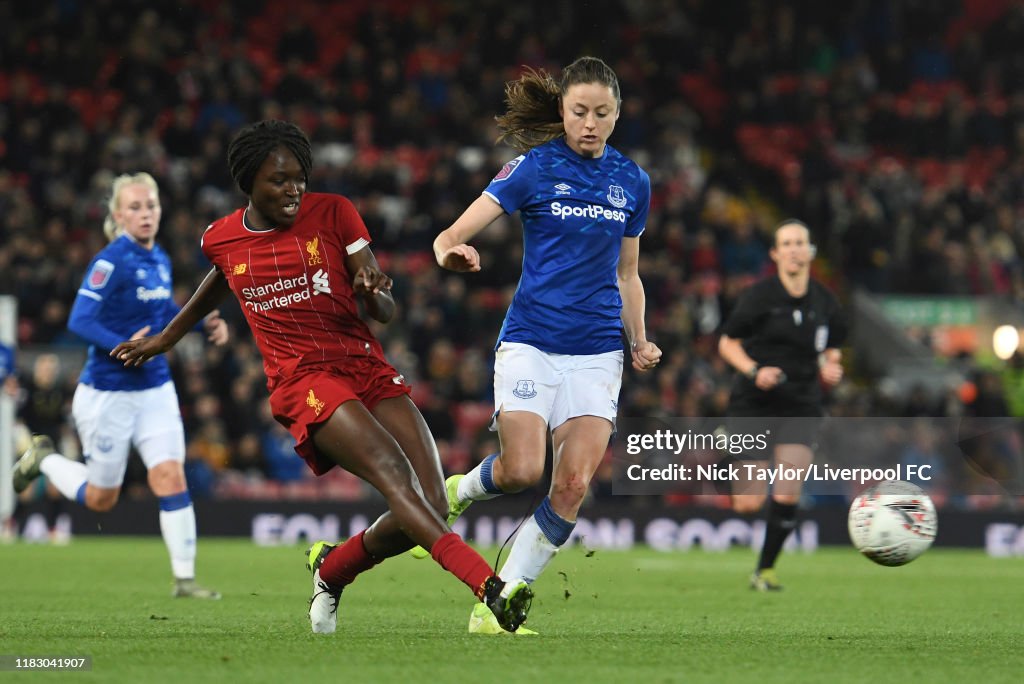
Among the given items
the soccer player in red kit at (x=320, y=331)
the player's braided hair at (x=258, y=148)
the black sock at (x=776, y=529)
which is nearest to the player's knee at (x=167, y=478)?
the soccer player in red kit at (x=320, y=331)

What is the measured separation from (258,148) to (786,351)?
5.67 meters

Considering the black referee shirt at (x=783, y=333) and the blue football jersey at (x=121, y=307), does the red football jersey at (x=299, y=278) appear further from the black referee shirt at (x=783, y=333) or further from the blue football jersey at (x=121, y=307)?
the black referee shirt at (x=783, y=333)

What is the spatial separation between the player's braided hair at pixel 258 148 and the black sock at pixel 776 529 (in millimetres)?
5302

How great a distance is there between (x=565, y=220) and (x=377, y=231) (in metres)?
12.3

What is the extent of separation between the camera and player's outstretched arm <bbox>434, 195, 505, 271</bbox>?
5898mm

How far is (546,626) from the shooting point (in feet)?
23.0

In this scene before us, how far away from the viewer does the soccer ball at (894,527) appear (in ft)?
25.8

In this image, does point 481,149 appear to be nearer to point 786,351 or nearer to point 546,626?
point 786,351

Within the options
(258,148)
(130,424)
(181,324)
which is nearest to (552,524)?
(181,324)

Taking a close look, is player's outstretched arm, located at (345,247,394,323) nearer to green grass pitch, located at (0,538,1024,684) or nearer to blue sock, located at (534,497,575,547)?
blue sock, located at (534,497,575,547)

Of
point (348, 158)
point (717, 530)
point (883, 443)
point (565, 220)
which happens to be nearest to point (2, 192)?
point (348, 158)

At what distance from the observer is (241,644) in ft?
19.3

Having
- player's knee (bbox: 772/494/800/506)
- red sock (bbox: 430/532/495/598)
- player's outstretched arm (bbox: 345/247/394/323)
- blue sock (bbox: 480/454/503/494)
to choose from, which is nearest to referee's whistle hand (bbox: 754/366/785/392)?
player's knee (bbox: 772/494/800/506)

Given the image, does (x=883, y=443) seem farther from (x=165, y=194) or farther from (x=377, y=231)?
(x=165, y=194)
